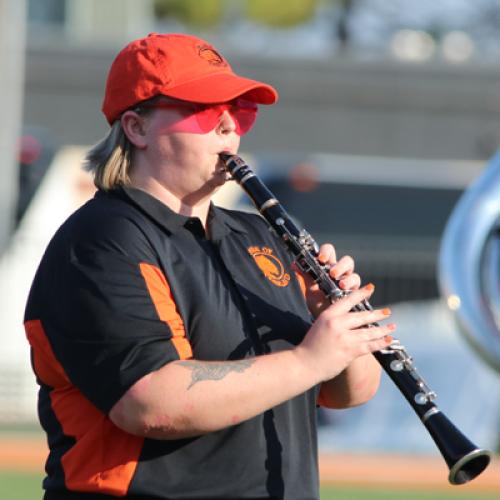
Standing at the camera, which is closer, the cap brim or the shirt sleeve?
the shirt sleeve

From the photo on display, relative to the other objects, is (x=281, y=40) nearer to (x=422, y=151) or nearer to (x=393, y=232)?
(x=422, y=151)

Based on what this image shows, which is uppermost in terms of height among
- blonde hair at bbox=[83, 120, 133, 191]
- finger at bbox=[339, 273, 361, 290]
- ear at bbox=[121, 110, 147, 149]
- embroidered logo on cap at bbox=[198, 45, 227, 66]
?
embroidered logo on cap at bbox=[198, 45, 227, 66]

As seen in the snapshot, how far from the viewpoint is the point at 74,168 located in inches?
562

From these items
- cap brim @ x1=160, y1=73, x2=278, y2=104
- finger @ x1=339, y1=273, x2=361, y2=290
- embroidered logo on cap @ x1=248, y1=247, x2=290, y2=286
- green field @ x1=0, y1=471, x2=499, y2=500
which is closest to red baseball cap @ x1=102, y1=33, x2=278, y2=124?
cap brim @ x1=160, y1=73, x2=278, y2=104

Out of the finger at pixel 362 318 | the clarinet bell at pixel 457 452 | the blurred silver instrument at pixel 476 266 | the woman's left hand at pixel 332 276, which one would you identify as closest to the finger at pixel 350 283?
the woman's left hand at pixel 332 276

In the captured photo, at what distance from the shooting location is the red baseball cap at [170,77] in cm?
316

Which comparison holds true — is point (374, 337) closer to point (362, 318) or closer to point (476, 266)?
point (362, 318)

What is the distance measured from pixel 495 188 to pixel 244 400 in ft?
8.40

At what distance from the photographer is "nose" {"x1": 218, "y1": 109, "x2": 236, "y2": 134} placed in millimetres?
3213

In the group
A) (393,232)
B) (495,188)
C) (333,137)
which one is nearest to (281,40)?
(333,137)

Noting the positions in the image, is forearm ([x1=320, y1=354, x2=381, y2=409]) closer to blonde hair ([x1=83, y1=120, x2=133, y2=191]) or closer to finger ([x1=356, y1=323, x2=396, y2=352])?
finger ([x1=356, y1=323, x2=396, y2=352])

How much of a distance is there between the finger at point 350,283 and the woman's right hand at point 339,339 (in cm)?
22

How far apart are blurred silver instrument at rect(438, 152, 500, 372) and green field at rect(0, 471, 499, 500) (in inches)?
→ 135

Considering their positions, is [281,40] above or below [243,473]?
below
